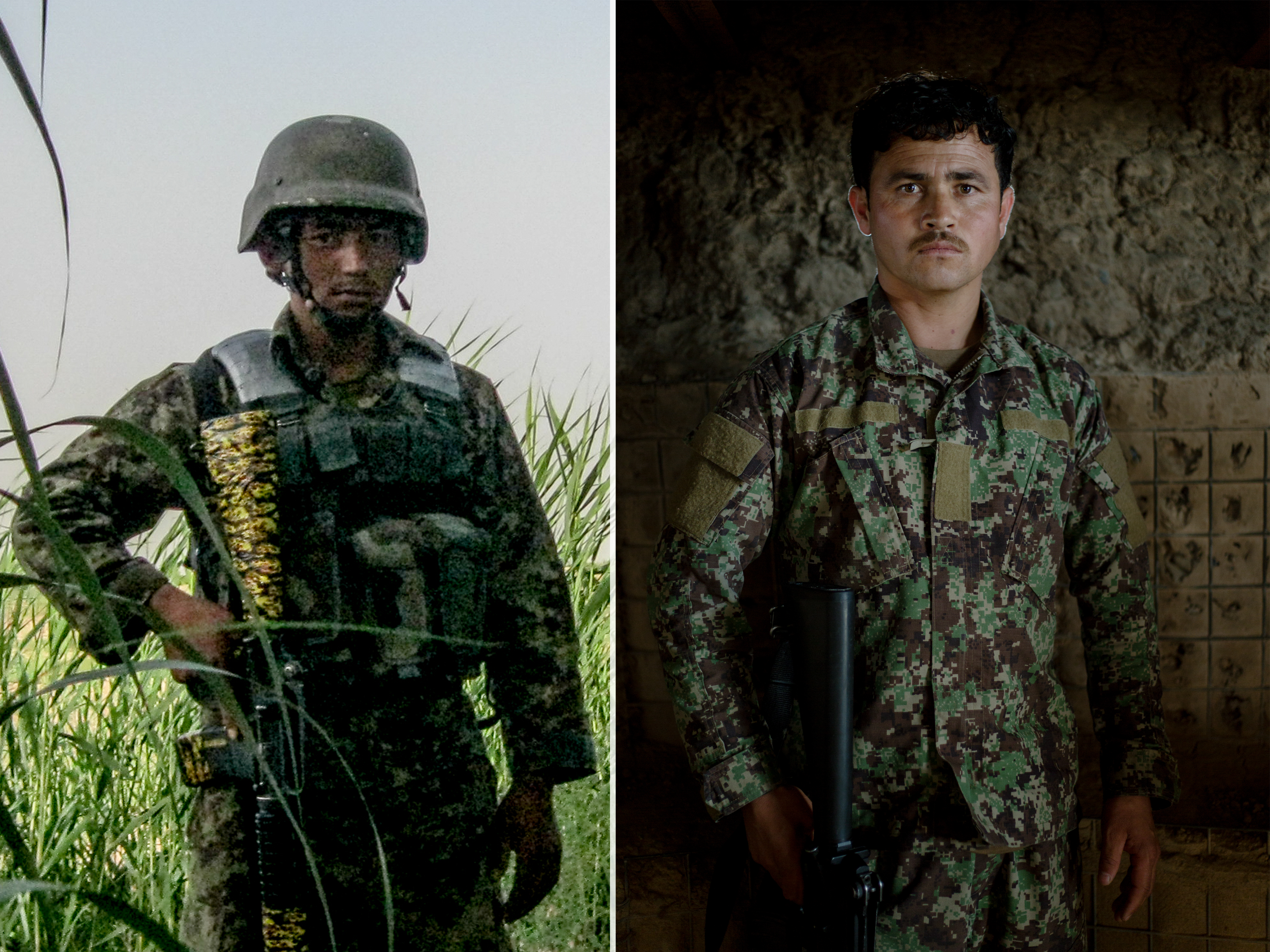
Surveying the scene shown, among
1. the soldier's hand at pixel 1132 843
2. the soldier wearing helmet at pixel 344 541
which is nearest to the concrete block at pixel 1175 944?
the soldier's hand at pixel 1132 843

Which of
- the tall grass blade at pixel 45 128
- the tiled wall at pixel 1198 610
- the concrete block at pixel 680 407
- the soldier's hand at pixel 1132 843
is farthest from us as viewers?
the concrete block at pixel 680 407

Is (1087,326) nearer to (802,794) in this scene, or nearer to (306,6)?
(802,794)

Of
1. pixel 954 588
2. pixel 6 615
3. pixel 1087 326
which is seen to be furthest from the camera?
pixel 1087 326

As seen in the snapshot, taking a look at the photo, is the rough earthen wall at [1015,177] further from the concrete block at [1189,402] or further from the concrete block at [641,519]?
the concrete block at [641,519]

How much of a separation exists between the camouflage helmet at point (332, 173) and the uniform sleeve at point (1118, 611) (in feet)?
3.04

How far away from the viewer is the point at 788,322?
6.37ft

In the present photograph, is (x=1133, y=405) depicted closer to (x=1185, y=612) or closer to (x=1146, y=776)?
(x=1185, y=612)

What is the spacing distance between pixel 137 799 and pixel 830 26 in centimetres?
175

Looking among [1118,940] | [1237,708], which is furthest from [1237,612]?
[1118,940]

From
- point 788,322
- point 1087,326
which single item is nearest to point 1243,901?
point 1087,326

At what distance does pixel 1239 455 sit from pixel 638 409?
1.10 meters

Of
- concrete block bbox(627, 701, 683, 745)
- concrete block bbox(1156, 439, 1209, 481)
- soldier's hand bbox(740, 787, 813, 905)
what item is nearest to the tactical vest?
soldier's hand bbox(740, 787, 813, 905)

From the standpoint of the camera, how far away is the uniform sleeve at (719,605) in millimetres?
1238

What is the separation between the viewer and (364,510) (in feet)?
3.41
